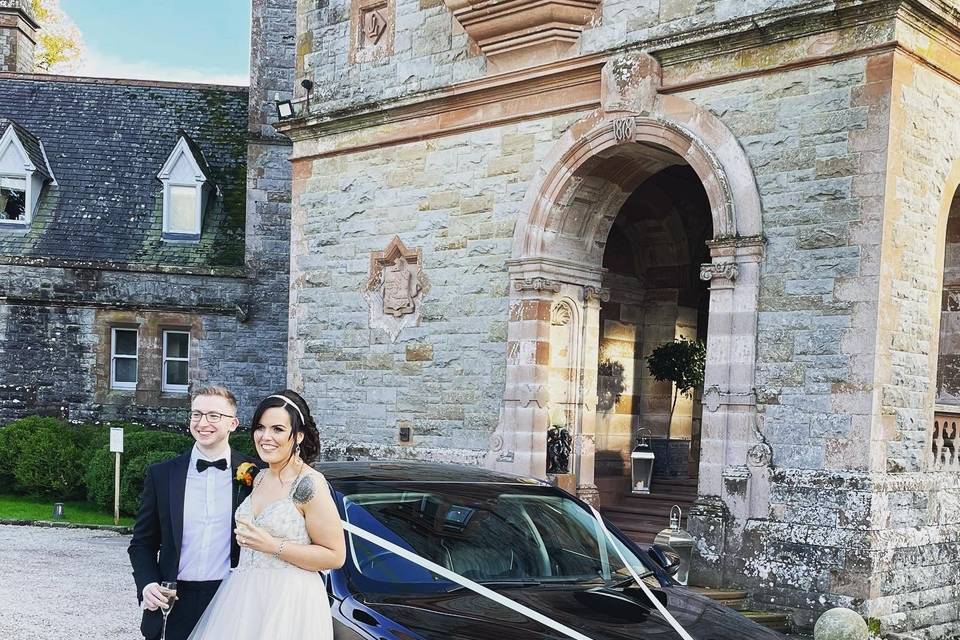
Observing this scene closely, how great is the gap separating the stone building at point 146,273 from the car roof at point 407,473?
1383 cm

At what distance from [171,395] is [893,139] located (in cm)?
1417

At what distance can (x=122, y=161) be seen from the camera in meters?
21.1

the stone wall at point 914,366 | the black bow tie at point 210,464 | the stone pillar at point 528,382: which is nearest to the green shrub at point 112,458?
the stone pillar at point 528,382

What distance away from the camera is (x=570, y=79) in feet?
38.4

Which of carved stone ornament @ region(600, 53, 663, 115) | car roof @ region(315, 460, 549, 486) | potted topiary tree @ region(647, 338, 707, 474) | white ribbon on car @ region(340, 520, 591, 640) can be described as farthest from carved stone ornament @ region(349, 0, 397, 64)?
white ribbon on car @ region(340, 520, 591, 640)

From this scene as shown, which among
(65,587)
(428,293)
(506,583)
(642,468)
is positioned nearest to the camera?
(506,583)

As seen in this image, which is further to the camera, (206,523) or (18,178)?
(18,178)

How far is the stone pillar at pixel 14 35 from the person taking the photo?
25266mm

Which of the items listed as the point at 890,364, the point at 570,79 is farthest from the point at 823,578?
the point at 570,79

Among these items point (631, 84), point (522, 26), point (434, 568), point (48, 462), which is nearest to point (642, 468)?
point (631, 84)

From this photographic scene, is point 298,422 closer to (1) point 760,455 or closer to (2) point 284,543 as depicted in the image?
(2) point 284,543

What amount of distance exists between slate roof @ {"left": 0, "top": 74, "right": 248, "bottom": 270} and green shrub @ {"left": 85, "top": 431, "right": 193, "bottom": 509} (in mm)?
3818

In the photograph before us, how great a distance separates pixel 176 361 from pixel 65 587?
9.81m

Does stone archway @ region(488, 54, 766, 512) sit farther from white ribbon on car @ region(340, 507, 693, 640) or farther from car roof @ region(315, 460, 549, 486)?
white ribbon on car @ region(340, 507, 693, 640)
